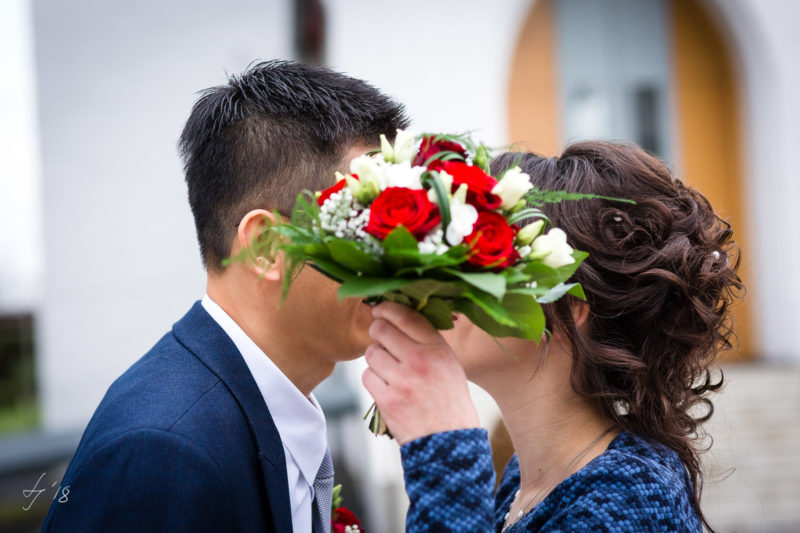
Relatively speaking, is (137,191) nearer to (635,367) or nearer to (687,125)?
(635,367)

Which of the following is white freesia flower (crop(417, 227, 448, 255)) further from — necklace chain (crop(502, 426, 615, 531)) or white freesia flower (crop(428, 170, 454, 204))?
necklace chain (crop(502, 426, 615, 531))

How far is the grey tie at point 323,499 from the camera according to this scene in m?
2.13

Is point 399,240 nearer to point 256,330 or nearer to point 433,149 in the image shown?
point 433,149

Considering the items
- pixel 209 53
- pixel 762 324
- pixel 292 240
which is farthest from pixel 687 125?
pixel 292 240

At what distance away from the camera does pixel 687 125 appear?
13.3m

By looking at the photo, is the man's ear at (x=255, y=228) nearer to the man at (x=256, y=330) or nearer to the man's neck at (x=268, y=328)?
the man at (x=256, y=330)

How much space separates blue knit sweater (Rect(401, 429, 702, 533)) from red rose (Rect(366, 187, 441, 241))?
1.53ft

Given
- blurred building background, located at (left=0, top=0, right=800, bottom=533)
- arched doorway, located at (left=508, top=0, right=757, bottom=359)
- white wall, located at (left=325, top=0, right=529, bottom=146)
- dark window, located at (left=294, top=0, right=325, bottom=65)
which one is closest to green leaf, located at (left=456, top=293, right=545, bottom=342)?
blurred building background, located at (left=0, top=0, right=800, bottom=533)

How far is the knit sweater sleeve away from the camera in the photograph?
62.7 inches

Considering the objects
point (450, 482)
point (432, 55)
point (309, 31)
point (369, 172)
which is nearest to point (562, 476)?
point (450, 482)

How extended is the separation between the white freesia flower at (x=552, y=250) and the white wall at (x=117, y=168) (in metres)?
5.07

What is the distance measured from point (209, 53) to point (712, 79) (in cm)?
882

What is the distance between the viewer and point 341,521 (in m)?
2.33

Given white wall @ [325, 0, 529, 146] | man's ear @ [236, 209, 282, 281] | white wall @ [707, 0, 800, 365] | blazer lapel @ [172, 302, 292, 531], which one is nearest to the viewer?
blazer lapel @ [172, 302, 292, 531]
